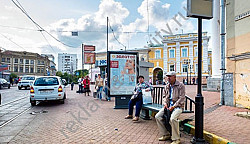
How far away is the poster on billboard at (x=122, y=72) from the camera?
9.12 m

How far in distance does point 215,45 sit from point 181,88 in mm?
11475

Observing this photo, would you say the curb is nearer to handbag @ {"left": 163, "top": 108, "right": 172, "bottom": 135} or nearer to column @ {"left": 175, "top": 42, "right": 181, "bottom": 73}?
handbag @ {"left": 163, "top": 108, "right": 172, "bottom": 135}

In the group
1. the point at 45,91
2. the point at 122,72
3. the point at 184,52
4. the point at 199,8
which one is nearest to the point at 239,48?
the point at 199,8

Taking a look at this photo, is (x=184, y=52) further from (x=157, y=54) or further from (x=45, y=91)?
(x=45, y=91)

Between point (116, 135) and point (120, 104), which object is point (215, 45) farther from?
point (116, 135)

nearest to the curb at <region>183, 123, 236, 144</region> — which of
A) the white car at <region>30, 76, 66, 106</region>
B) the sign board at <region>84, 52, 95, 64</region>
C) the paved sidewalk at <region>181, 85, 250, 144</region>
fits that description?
the paved sidewalk at <region>181, 85, 250, 144</region>

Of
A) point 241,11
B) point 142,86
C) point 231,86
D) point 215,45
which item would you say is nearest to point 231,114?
point 231,86

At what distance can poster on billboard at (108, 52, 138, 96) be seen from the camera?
29.9 ft

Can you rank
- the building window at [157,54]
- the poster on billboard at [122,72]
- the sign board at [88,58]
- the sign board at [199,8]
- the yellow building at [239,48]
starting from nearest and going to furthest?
the sign board at [199,8]
the yellow building at [239,48]
the poster on billboard at [122,72]
the sign board at [88,58]
the building window at [157,54]

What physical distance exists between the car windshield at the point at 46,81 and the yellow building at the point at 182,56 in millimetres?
36778

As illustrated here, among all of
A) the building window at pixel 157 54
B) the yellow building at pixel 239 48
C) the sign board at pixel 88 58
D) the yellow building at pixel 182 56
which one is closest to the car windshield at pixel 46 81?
the yellow building at pixel 239 48

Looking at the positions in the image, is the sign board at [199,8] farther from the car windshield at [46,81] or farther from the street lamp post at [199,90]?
the car windshield at [46,81]

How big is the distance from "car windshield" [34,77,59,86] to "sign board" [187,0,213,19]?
27.5 feet

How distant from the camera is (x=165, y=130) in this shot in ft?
15.8
